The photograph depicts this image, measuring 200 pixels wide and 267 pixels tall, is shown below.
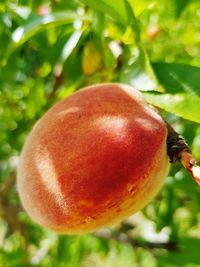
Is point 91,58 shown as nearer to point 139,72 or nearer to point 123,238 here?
point 139,72

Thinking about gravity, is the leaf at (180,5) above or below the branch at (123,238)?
above

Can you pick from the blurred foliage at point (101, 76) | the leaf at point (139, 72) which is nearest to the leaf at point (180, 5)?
the blurred foliage at point (101, 76)

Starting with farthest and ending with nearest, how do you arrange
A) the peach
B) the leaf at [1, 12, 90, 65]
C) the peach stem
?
the leaf at [1, 12, 90, 65] < the peach < the peach stem

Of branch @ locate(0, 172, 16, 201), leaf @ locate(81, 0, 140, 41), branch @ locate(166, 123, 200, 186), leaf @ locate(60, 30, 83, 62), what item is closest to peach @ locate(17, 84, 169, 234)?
branch @ locate(166, 123, 200, 186)

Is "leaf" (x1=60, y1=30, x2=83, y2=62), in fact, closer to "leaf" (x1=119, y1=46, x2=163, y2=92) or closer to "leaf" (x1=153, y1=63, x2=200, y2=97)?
"leaf" (x1=119, y1=46, x2=163, y2=92)

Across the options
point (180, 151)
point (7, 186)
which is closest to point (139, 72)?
point (180, 151)

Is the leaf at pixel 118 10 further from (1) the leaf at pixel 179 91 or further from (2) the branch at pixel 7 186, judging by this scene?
(2) the branch at pixel 7 186
